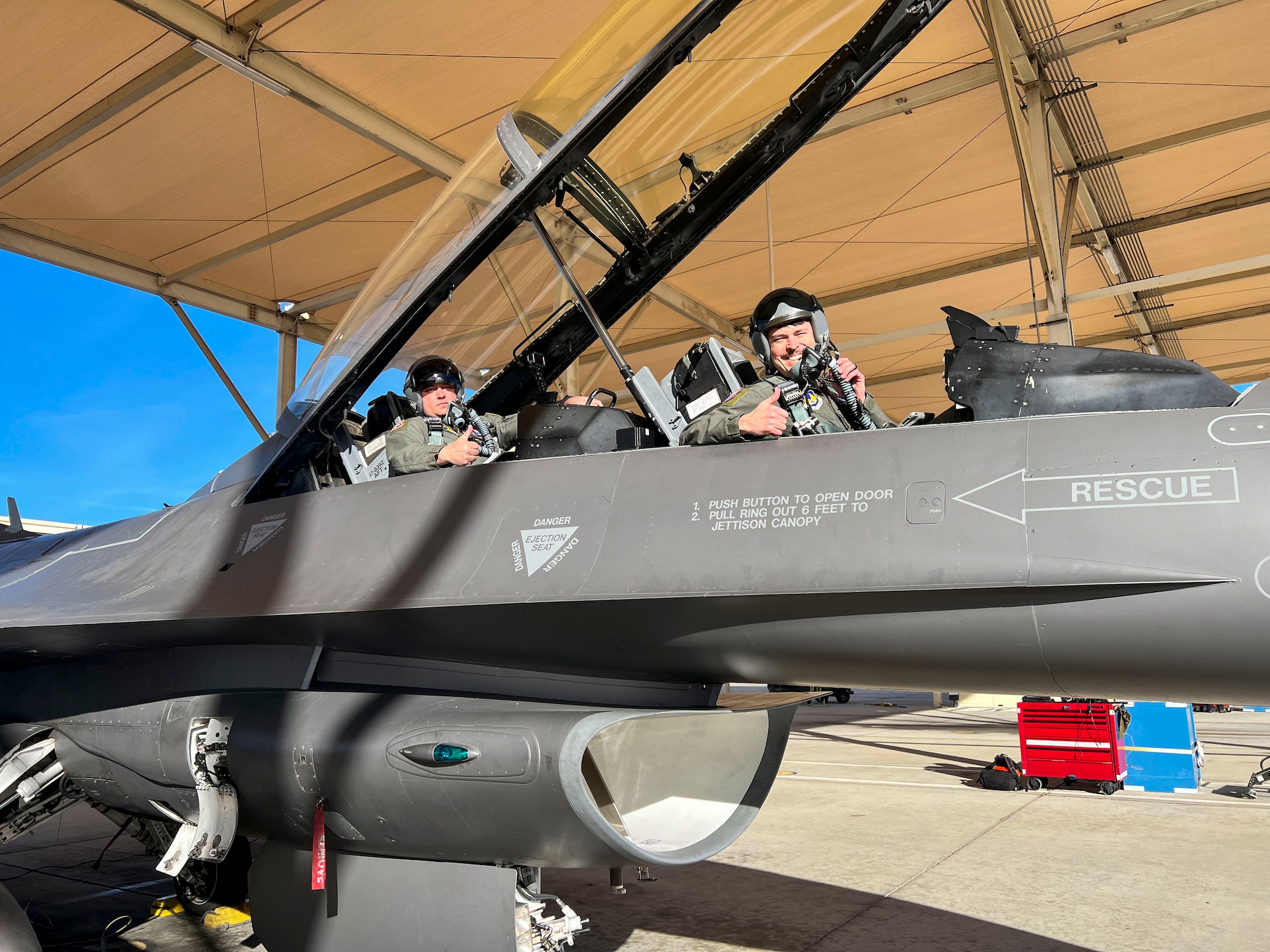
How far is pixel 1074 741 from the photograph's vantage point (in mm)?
8508

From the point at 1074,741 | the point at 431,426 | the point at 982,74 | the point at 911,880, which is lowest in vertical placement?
the point at 1074,741

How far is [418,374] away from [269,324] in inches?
481

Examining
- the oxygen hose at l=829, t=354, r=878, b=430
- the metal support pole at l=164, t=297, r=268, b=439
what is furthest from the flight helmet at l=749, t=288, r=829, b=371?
the metal support pole at l=164, t=297, r=268, b=439

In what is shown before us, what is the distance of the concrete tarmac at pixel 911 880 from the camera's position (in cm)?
429

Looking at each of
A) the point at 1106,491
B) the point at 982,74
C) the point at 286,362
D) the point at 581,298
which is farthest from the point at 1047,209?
the point at 286,362

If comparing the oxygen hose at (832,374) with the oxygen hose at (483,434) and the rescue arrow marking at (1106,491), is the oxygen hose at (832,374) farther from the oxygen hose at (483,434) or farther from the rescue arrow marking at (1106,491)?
the oxygen hose at (483,434)

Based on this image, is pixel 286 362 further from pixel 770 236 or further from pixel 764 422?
pixel 764 422

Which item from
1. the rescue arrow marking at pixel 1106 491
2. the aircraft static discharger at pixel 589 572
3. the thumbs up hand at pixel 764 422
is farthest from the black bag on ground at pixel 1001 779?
the rescue arrow marking at pixel 1106 491

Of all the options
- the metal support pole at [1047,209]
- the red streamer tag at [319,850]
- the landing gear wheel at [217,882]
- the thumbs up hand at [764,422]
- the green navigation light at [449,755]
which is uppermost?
the metal support pole at [1047,209]

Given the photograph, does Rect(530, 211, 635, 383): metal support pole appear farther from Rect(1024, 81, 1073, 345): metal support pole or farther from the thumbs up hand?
Rect(1024, 81, 1073, 345): metal support pole

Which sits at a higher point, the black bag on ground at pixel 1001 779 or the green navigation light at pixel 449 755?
the green navigation light at pixel 449 755

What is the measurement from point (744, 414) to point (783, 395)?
25 cm

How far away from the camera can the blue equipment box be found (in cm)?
826

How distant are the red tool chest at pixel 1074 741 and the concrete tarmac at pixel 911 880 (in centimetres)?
26
